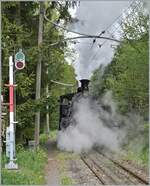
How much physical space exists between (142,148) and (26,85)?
18.4 ft

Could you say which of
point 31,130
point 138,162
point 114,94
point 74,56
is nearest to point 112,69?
point 74,56

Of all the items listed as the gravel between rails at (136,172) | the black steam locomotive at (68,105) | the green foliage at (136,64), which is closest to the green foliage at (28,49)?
the black steam locomotive at (68,105)

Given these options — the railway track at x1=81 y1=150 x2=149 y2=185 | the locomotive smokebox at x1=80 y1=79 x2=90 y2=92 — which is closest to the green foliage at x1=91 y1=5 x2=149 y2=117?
the locomotive smokebox at x1=80 y1=79 x2=90 y2=92

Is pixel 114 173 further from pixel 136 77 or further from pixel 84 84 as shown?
pixel 84 84

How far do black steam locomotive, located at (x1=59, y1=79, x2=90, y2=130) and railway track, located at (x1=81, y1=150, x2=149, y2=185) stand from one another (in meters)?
8.98

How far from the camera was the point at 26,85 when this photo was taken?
75.3 ft

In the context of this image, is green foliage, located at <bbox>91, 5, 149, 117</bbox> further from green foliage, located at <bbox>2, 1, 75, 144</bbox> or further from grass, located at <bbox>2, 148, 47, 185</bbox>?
grass, located at <bbox>2, 148, 47, 185</bbox>

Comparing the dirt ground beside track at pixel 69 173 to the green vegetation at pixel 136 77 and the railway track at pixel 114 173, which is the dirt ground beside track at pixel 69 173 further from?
the green vegetation at pixel 136 77

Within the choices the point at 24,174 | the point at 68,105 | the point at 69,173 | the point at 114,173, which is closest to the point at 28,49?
the point at 68,105

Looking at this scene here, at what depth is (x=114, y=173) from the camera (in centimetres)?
1563

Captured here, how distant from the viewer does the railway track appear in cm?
1350

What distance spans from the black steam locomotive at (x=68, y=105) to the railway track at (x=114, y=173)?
898cm

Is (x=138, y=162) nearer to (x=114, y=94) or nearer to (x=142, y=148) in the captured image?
(x=142, y=148)

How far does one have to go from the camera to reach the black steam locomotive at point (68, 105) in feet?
94.8
